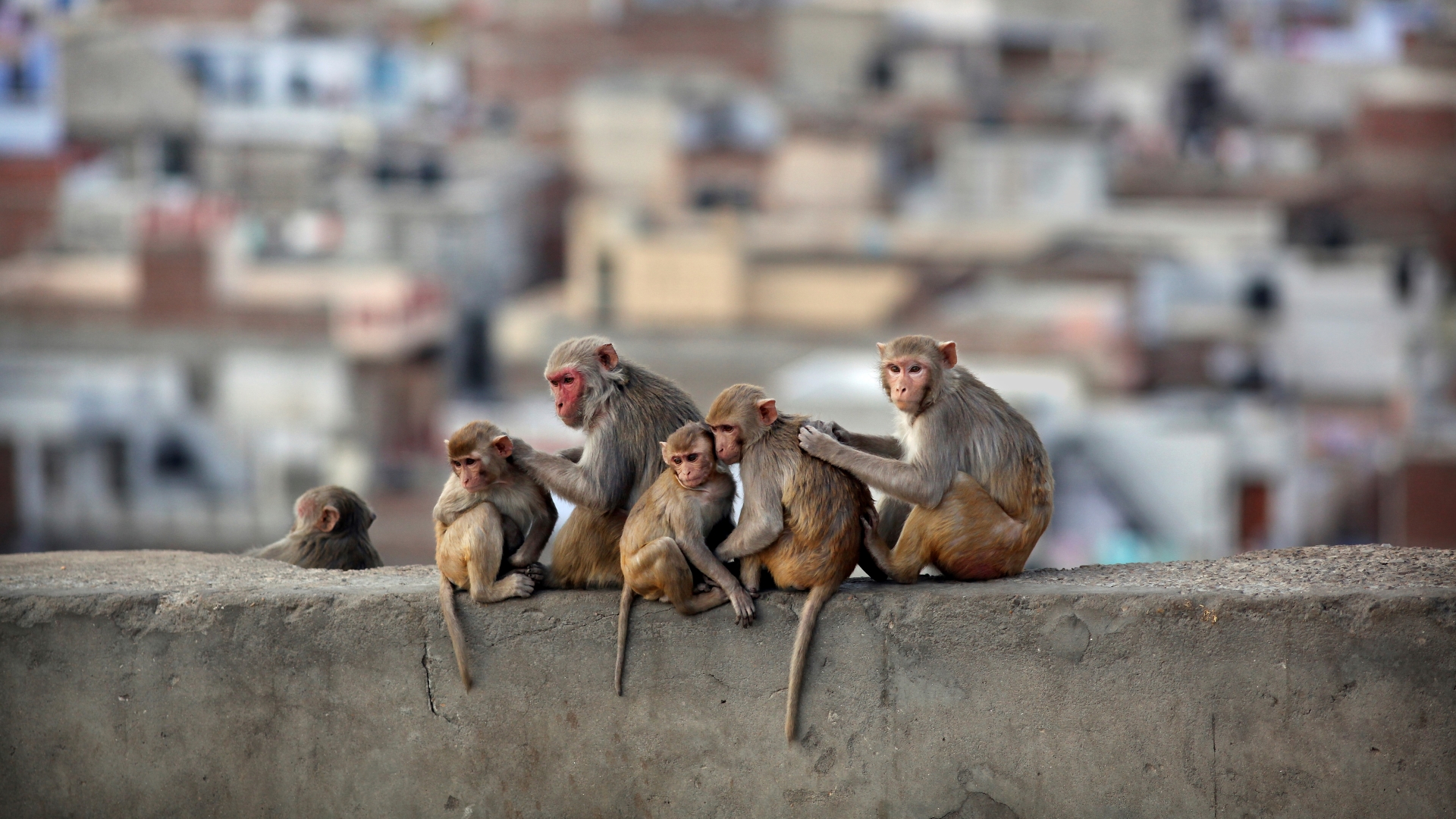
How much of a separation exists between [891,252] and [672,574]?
30.9 meters

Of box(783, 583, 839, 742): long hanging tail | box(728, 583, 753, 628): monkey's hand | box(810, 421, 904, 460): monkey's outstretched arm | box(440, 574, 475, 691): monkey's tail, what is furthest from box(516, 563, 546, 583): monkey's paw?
box(810, 421, 904, 460): monkey's outstretched arm

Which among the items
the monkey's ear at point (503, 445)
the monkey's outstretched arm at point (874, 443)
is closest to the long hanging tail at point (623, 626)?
the monkey's ear at point (503, 445)

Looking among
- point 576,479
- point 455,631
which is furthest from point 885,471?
point 455,631

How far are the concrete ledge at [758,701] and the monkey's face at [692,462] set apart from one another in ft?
0.97

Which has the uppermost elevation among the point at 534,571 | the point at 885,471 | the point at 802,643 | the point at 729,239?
the point at 885,471

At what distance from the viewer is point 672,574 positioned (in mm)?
3869

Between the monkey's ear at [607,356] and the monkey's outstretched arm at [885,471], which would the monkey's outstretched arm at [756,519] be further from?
the monkey's ear at [607,356]

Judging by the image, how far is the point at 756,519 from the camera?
3934mm

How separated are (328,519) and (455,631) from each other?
95 centimetres

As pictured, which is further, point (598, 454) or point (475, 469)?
point (598, 454)

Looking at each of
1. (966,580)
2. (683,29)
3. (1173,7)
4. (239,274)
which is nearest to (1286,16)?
(1173,7)

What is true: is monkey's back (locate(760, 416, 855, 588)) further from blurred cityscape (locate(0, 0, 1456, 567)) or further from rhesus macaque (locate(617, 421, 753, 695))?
blurred cityscape (locate(0, 0, 1456, 567))

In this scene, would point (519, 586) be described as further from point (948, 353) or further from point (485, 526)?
point (948, 353)

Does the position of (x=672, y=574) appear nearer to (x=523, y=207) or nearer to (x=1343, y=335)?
(x=1343, y=335)
